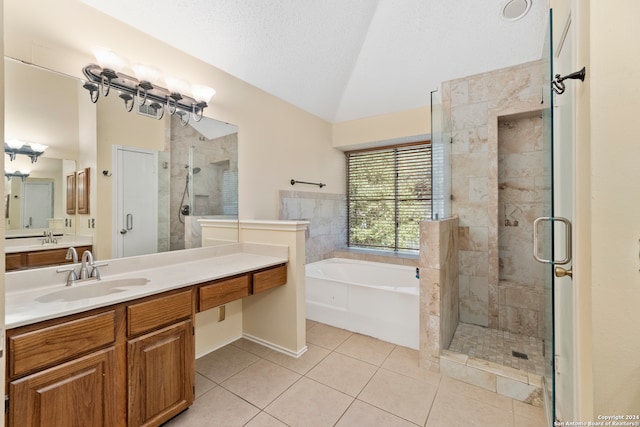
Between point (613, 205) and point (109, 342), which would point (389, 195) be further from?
point (109, 342)

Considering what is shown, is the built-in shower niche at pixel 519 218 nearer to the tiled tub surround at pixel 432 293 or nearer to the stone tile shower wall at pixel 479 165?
the stone tile shower wall at pixel 479 165

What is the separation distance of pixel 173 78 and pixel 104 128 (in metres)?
0.58

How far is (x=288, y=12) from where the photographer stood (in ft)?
7.01

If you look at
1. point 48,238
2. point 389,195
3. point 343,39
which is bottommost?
point 48,238

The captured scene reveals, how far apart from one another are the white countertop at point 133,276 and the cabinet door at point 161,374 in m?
0.25

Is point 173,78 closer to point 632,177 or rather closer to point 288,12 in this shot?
point 288,12

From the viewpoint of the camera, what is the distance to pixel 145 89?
1.76 metres

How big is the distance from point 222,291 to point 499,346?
2.30 meters

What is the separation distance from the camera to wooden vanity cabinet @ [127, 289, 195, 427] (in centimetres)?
131

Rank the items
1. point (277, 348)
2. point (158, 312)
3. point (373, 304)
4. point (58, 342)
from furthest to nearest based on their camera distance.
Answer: point (373, 304) < point (277, 348) < point (158, 312) < point (58, 342)

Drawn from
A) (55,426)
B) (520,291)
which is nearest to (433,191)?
(520,291)

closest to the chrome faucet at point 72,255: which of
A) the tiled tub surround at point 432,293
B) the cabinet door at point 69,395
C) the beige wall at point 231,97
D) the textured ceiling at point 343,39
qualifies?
the cabinet door at point 69,395

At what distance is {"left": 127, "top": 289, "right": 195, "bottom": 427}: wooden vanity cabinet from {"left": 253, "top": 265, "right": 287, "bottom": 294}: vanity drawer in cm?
49

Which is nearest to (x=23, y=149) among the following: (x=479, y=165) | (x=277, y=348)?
(x=277, y=348)
